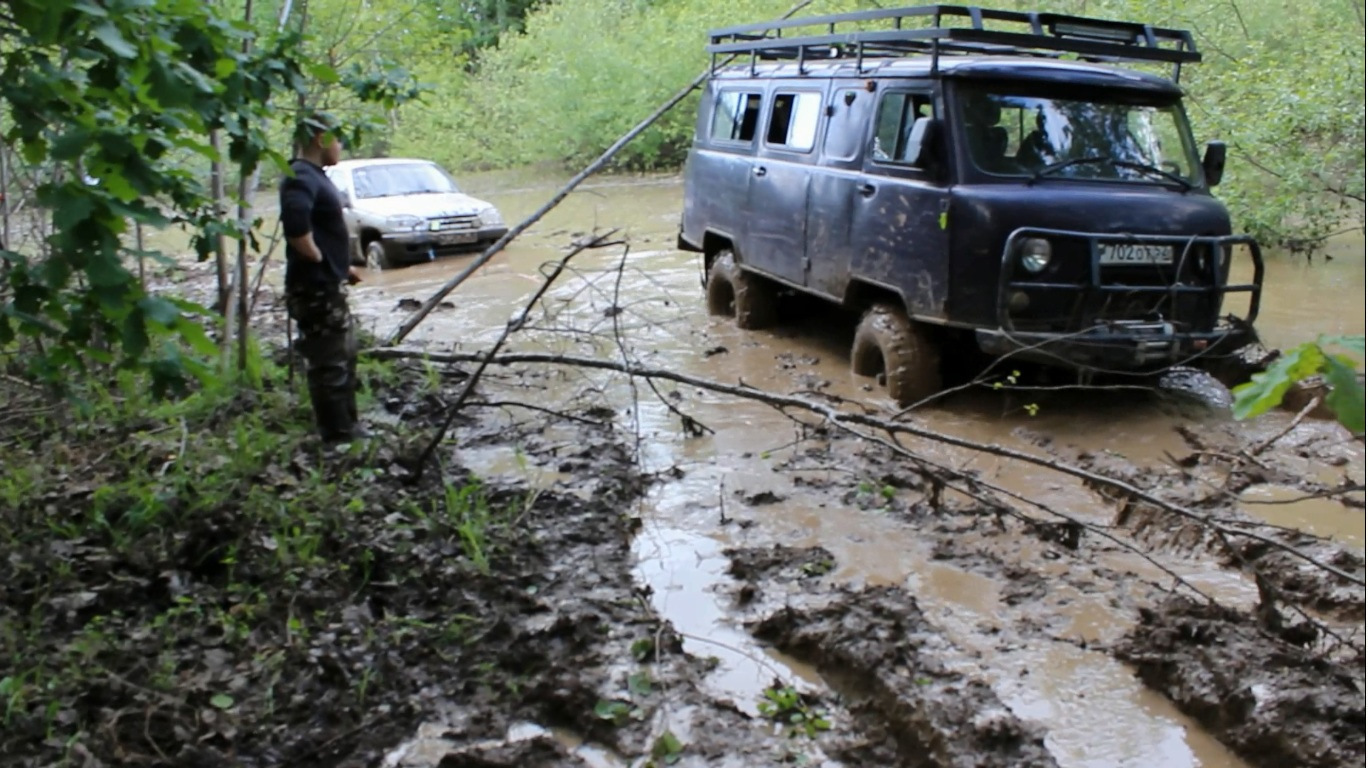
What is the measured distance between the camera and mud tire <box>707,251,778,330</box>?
9273 millimetres

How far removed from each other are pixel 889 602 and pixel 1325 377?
2733 mm

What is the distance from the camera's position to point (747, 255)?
884 cm

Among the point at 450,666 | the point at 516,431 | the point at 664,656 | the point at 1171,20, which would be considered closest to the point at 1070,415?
the point at 516,431

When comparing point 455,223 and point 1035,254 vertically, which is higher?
point 1035,254

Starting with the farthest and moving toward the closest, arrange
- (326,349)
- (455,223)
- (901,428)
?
(455,223) → (326,349) → (901,428)

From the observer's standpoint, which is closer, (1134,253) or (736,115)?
(1134,253)

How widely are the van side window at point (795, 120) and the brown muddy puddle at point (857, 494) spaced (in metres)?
1.54

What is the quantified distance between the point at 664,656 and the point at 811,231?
4.28 m

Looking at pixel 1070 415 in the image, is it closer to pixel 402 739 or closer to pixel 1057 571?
pixel 1057 571

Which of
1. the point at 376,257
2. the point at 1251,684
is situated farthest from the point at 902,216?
the point at 376,257

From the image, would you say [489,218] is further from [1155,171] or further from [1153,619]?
[1153,619]

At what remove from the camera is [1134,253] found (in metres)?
6.25

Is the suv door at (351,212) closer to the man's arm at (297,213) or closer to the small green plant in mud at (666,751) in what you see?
the man's arm at (297,213)

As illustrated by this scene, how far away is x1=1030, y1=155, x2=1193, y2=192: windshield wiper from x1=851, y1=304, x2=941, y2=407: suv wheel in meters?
1.11
